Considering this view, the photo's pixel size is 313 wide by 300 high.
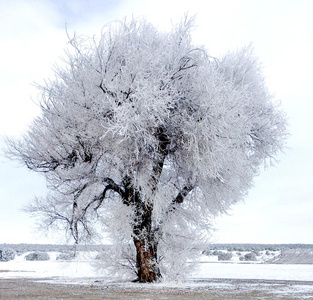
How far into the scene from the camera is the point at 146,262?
1822cm

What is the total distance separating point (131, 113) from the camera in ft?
50.3

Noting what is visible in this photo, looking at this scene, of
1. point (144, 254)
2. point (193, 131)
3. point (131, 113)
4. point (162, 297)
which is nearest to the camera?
point (162, 297)

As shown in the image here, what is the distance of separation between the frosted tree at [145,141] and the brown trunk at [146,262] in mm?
37

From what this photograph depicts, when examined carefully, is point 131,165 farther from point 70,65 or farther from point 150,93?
point 70,65

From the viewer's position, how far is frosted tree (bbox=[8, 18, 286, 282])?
16.0m

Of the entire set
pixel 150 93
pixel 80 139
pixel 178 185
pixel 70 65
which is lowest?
pixel 178 185

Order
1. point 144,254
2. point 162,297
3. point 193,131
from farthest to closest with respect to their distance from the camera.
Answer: point 144,254, point 193,131, point 162,297

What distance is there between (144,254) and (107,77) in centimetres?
664

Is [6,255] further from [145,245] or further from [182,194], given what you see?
[182,194]

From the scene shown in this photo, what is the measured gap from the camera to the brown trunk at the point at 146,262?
18.2 meters

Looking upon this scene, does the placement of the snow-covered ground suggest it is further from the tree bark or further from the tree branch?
the tree branch

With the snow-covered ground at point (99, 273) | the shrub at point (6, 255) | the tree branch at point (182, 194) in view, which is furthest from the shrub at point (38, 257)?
the tree branch at point (182, 194)

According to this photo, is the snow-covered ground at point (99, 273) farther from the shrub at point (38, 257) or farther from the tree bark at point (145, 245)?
the shrub at point (38, 257)

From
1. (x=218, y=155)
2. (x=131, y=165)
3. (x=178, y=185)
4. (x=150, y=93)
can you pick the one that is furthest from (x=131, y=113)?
(x=178, y=185)
